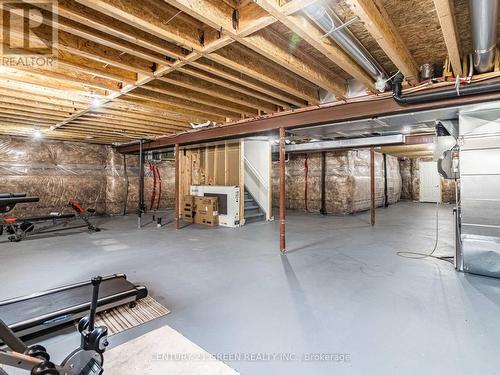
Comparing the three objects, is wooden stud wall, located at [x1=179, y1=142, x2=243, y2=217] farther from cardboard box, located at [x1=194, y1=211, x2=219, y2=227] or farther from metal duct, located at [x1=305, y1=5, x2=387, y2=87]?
metal duct, located at [x1=305, y1=5, x2=387, y2=87]

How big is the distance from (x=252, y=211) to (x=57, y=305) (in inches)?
214

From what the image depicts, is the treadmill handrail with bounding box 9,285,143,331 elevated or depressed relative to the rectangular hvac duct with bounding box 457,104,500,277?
depressed

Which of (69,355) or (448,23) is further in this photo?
(448,23)

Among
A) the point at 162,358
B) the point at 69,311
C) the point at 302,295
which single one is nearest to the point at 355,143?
the point at 302,295

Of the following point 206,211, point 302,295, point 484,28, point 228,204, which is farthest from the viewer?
point 206,211

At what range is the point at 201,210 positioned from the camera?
664 cm

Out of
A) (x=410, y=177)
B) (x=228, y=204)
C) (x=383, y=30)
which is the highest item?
(x=383, y=30)

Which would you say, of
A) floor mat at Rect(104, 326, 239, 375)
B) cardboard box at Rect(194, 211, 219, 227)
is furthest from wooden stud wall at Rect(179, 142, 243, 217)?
floor mat at Rect(104, 326, 239, 375)

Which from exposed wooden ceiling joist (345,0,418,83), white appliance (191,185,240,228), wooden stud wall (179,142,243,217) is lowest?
white appliance (191,185,240,228)

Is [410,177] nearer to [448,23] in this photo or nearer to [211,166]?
[211,166]

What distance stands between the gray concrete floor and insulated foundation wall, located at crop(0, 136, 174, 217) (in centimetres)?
266

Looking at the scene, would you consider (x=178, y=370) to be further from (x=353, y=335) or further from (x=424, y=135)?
(x=424, y=135)

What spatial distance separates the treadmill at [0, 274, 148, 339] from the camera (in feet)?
5.94

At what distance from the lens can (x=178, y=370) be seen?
153 cm
